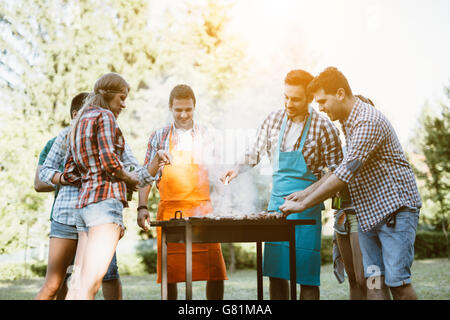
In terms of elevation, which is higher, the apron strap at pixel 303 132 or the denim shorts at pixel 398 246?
the apron strap at pixel 303 132

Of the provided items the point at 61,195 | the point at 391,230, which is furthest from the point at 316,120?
the point at 61,195

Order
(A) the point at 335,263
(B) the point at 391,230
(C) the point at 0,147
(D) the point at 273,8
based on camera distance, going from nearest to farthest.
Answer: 1. (B) the point at 391,230
2. (A) the point at 335,263
3. (C) the point at 0,147
4. (D) the point at 273,8

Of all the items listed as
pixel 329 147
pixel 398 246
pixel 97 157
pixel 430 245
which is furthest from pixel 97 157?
pixel 430 245

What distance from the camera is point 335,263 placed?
12.9ft

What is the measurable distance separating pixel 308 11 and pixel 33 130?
11275 millimetres

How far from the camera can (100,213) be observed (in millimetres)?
2357

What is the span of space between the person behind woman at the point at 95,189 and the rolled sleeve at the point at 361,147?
49.9 inches

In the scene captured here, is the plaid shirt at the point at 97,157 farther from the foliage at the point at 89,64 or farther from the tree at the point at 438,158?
the tree at the point at 438,158

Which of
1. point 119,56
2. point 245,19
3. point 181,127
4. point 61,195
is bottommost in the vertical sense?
point 61,195

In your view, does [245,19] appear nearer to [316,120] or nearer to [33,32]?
[33,32]

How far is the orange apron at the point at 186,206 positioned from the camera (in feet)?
11.1

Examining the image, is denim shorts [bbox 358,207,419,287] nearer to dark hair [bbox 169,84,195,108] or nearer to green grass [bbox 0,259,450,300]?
dark hair [bbox 169,84,195,108]

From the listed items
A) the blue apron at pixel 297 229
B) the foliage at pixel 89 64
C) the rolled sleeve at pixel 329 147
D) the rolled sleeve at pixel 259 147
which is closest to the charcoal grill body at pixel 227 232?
the blue apron at pixel 297 229

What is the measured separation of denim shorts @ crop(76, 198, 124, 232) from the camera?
2.35 metres
